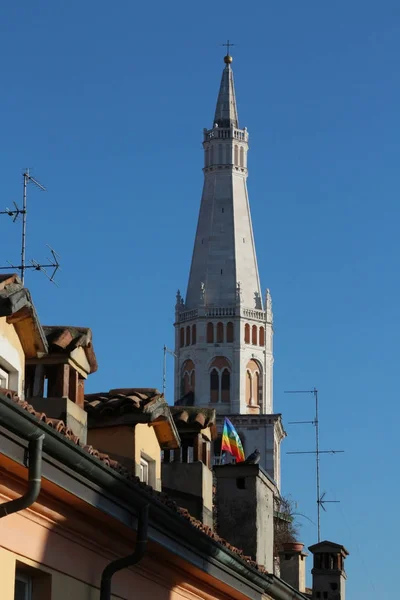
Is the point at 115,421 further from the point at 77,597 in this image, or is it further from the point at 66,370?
the point at 77,597

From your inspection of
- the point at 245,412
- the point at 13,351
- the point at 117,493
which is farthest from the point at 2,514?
the point at 245,412

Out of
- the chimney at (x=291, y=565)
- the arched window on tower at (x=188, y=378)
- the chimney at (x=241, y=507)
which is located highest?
the arched window on tower at (x=188, y=378)

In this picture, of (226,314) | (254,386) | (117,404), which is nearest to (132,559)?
(117,404)

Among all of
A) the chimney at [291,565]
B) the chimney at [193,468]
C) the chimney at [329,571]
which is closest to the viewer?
the chimney at [193,468]

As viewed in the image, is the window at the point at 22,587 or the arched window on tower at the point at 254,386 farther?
the arched window on tower at the point at 254,386

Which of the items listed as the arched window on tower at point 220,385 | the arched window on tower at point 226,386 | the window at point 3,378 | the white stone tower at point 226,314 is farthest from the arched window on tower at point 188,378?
the window at point 3,378

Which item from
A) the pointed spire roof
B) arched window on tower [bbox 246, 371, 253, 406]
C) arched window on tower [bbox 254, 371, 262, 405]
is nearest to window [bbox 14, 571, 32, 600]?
arched window on tower [bbox 246, 371, 253, 406]

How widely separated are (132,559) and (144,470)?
5.70 metres

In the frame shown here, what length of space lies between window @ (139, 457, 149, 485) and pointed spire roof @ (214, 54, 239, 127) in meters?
142

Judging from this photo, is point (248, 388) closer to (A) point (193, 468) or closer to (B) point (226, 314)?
(B) point (226, 314)

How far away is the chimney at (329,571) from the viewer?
106 feet

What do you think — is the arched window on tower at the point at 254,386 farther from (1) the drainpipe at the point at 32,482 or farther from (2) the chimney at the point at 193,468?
(1) the drainpipe at the point at 32,482

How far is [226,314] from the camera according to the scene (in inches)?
6142

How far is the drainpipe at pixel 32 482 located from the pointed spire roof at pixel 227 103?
15041cm
